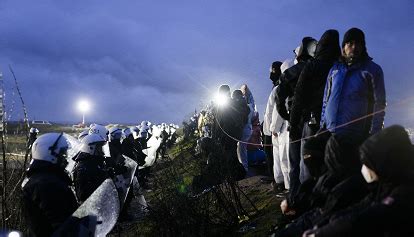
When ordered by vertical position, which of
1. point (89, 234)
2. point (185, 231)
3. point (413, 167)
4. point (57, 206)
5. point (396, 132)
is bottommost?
point (185, 231)

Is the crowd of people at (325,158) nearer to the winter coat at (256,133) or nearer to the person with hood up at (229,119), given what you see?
the person with hood up at (229,119)

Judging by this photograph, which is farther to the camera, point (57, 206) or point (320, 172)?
A: point (320, 172)

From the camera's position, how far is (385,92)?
16.1ft

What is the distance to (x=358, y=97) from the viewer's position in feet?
16.0

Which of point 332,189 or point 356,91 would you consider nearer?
point 332,189

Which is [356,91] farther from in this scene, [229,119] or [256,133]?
[256,133]

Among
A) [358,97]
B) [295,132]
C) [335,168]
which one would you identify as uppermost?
[358,97]

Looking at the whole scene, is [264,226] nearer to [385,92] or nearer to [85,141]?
[385,92]

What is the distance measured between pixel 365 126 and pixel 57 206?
3.14m

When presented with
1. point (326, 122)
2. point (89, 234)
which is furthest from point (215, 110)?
point (89, 234)

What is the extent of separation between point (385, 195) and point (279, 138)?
4.50 meters

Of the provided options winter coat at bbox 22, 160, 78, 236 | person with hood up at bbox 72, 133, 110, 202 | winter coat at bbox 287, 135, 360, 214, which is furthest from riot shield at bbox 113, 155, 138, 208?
winter coat at bbox 287, 135, 360, 214

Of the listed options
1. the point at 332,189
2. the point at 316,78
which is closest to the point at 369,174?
the point at 332,189

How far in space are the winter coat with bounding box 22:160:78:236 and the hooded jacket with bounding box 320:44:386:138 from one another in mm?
2664
